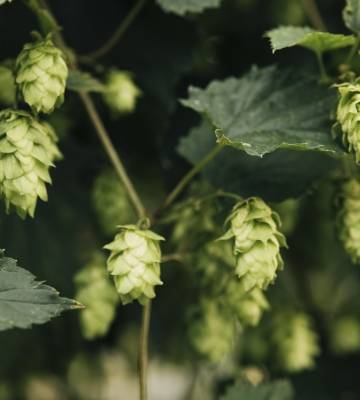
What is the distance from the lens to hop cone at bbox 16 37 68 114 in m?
1.11

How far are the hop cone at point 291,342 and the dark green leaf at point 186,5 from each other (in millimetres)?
723

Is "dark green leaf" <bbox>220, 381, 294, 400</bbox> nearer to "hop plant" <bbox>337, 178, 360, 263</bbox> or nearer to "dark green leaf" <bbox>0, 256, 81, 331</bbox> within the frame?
"hop plant" <bbox>337, 178, 360, 263</bbox>

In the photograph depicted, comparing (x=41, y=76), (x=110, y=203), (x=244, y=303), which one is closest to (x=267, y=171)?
(x=244, y=303)

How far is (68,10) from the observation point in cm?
174

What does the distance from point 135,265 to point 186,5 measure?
53cm

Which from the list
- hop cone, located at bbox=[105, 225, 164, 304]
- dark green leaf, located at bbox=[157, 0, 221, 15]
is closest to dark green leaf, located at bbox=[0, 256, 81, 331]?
hop cone, located at bbox=[105, 225, 164, 304]

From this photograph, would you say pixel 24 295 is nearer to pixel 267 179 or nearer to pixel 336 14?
pixel 267 179

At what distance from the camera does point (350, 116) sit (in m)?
1.12

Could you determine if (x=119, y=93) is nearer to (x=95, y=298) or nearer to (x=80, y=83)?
(x=80, y=83)

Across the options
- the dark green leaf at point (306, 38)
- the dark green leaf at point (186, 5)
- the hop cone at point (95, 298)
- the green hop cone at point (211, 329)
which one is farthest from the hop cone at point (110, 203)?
the dark green leaf at point (306, 38)

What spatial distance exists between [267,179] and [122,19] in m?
0.58

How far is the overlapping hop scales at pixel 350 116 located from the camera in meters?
1.11

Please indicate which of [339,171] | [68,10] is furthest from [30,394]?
[339,171]

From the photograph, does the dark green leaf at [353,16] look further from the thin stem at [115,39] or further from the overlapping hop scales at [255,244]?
the thin stem at [115,39]
